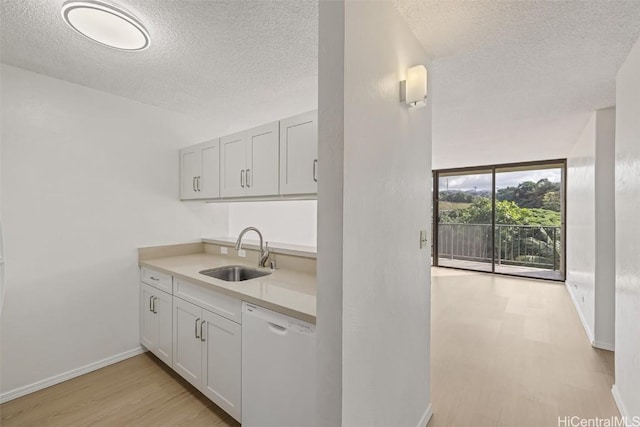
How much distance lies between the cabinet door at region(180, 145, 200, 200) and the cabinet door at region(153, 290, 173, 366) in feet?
3.33

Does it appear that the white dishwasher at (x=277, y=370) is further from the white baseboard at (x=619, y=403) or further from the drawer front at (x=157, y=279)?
the white baseboard at (x=619, y=403)

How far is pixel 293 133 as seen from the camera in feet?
6.80

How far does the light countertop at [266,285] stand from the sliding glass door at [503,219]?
5.41m

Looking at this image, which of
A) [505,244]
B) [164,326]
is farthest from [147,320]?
[505,244]

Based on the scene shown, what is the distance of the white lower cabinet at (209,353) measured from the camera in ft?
5.74

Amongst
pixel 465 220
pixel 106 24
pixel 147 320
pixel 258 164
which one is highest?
pixel 106 24

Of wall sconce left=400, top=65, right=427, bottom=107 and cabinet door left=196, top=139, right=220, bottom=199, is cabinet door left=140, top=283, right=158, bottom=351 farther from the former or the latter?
wall sconce left=400, top=65, right=427, bottom=107

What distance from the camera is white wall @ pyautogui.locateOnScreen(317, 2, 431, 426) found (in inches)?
41.9

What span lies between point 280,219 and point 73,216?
1884mm

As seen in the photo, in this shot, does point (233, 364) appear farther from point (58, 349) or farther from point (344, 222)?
point (58, 349)

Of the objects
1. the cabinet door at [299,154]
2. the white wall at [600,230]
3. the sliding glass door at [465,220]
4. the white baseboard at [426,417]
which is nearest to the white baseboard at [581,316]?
the white wall at [600,230]

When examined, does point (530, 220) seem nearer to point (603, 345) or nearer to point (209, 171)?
point (603, 345)

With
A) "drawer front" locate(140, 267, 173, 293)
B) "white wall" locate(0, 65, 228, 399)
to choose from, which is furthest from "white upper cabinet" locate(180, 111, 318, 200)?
"drawer front" locate(140, 267, 173, 293)

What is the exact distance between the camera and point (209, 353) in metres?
1.92
